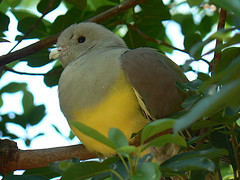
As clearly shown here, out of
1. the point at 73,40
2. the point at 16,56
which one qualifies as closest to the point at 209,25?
the point at 73,40

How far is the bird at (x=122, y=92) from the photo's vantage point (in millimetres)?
2557

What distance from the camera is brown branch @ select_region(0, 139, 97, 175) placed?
2635 millimetres

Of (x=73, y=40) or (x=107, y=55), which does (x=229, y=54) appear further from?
(x=73, y=40)

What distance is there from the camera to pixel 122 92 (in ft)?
8.42

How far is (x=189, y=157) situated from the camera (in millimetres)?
1534

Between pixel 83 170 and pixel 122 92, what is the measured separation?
0.96 m

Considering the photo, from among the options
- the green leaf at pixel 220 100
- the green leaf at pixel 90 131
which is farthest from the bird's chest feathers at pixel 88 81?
the green leaf at pixel 220 100

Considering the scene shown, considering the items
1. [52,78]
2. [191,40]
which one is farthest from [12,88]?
[191,40]

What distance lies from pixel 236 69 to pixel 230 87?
68 millimetres

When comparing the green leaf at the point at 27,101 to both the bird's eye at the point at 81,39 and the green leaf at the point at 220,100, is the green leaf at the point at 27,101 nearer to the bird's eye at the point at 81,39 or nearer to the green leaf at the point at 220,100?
the bird's eye at the point at 81,39

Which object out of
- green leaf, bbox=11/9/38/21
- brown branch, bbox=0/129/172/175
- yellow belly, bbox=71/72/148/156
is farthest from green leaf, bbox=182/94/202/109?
green leaf, bbox=11/9/38/21

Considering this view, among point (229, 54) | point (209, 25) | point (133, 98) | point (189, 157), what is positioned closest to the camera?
point (189, 157)

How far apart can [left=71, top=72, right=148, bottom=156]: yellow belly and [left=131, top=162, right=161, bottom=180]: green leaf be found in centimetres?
116

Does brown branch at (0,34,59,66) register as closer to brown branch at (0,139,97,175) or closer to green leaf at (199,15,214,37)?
brown branch at (0,139,97,175)
